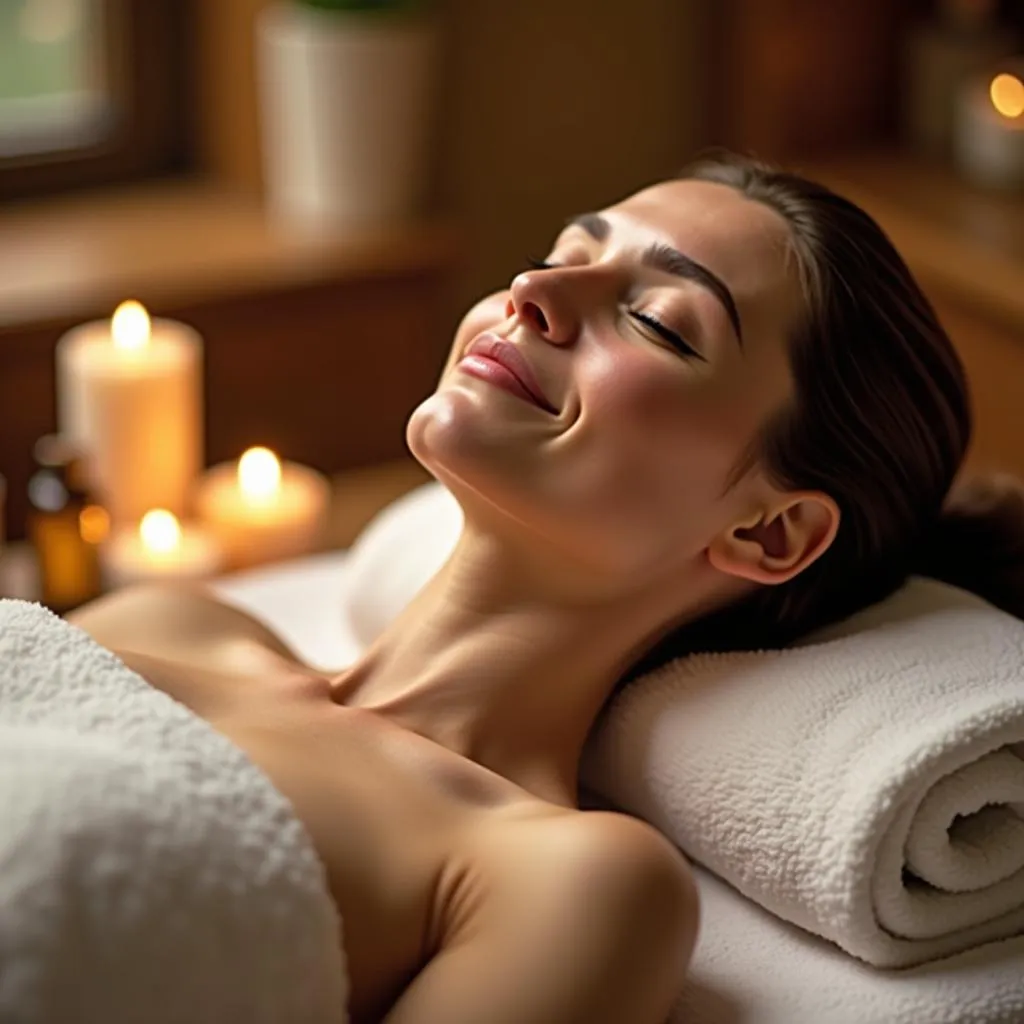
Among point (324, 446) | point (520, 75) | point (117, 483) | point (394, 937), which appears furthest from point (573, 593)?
point (520, 75)

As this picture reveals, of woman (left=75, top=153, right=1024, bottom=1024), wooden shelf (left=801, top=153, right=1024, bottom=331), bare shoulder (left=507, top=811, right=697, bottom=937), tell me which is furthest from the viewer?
wooden shelf (left=801, top=153, right=1024, bottom=331)

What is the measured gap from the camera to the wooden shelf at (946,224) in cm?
233

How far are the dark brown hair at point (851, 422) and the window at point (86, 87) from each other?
149 cm

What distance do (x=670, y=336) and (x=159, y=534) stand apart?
829 millimetres

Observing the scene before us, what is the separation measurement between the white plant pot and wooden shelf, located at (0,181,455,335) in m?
0.04

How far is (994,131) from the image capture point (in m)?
2.63

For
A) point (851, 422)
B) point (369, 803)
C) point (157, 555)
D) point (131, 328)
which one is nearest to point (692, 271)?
point (851, 422)

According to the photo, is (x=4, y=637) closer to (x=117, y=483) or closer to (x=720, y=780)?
(x=720, y=780)

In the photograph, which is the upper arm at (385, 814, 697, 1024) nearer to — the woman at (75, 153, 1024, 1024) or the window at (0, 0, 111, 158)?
the woman at (75, 153, 1024, 1024)

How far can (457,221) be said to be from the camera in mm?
2754

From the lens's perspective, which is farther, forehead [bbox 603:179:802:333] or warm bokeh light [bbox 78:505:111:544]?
warm bokeh light [bbox 78:505:111:544]

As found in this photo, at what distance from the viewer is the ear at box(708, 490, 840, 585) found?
1299 millimetres

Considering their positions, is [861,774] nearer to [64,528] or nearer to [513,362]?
[513,362]

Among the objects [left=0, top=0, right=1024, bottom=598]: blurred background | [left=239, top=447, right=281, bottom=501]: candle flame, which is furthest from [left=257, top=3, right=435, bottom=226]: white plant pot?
[left=239, top=447, right=281, bottom=501]: candle flame
